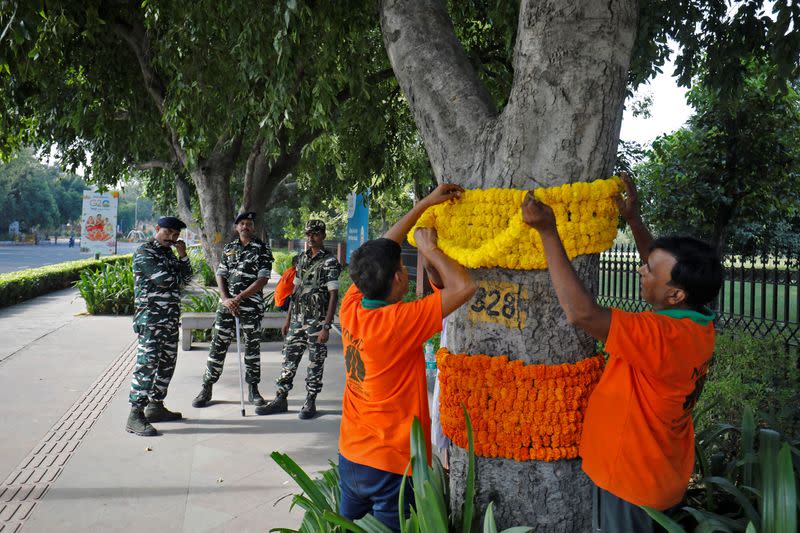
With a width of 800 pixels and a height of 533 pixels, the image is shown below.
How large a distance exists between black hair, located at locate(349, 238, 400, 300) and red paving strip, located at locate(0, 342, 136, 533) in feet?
9.29

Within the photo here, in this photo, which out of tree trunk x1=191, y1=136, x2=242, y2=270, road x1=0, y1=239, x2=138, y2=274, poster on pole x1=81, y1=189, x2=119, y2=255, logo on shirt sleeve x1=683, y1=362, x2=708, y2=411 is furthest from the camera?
road x1=0, y1=239, x2=138, y2=274

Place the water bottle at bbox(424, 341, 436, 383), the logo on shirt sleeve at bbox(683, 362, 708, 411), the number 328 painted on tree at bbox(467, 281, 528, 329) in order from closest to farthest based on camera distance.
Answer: the logo on shirt sleeve at bbox(683, 362, 708, 411) < the number 328 painted on tree at bbox(467, 281, 528, 329) < the water bottle at bbox(424, 341, 436, 383)

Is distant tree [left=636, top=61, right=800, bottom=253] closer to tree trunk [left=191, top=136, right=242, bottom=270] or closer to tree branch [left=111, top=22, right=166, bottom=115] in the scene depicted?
tree trunk [left=191, top=136, right=242, bottom=270]

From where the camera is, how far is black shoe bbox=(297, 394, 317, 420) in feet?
20.5

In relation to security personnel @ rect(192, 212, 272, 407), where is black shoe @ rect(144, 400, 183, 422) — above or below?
below

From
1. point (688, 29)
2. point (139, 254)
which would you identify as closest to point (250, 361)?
point (139, 254)

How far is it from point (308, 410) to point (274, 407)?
39 cm

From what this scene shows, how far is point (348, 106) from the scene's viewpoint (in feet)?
24.1

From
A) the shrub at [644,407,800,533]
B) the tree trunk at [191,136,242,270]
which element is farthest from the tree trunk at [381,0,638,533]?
the tree trunk at [191,136,242,270]

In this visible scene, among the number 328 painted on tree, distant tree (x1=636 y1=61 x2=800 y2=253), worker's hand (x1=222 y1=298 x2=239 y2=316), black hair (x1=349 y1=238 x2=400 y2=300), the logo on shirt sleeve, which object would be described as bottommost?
worker's hand (x1=222 y1=298 x2=239 y2=316)

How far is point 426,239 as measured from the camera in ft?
8.44

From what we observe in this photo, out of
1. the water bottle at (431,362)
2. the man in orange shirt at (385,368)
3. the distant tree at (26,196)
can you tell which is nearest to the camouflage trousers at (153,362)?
the water bottle at (431,362)

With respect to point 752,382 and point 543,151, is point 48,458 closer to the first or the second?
point 543,151

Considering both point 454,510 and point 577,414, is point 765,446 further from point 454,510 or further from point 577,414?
point 454,510
